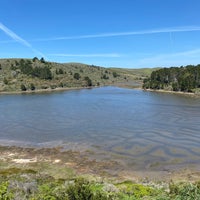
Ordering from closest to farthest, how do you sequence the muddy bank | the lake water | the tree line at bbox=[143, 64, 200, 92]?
1. the muddy bank
2. the lake water
3. the tree line at bbox=[143, 64, 200, 92]

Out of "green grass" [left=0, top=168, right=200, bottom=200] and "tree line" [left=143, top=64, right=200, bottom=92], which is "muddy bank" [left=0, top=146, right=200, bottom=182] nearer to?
"green grass" [left=0, top=168, right=200, bottom=200]

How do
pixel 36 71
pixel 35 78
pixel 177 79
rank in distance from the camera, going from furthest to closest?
pixel 36 71
pixel 35 78
pixel 177 79

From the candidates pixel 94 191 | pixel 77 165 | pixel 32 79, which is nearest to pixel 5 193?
pixel 94 191

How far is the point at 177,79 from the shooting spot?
370 ft

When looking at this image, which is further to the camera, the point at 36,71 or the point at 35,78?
the point at 36,71

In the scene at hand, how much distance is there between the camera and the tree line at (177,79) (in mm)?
98938

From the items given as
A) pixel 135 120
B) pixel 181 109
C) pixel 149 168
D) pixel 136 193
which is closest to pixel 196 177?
pixel 149 168

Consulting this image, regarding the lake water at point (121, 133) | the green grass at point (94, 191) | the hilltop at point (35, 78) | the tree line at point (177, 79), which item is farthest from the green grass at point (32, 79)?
the green grass at point (94, 191)

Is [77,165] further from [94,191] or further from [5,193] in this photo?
[5,193]

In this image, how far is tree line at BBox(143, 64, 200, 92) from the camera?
9894 centimetres

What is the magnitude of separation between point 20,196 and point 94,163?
11.4 meters

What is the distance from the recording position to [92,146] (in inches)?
1176

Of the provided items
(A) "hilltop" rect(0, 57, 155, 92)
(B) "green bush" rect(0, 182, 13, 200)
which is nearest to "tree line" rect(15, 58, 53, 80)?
(A) "hilltop" rect(0, 57, 155, 92)

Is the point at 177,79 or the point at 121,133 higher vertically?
the point at 177,79
